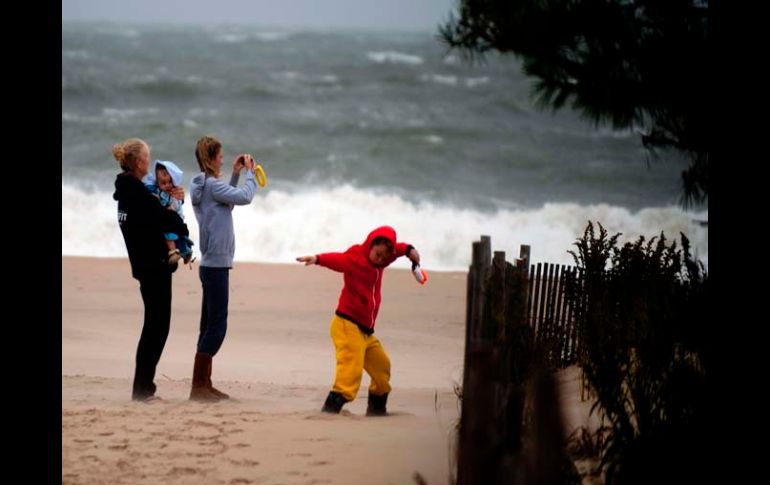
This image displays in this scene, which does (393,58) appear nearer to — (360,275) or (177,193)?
(177,193)

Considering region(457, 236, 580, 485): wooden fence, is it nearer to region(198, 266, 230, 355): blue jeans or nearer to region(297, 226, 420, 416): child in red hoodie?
region(297, 226, 420, 416): child in red hoodie

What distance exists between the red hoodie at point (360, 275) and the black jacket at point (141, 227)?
45.5 inches

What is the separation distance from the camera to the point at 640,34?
27.4 ft

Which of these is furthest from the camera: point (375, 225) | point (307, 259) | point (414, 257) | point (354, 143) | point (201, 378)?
point (354, 143)

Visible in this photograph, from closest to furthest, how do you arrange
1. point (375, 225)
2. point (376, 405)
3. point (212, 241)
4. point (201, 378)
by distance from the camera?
point (376, 405), point (212, 241), point (201, 378), point (375, 225)


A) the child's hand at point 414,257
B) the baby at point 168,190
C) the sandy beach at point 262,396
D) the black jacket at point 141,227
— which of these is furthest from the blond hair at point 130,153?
the child's hand at point 414,257

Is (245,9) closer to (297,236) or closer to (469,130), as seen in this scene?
(469,130)

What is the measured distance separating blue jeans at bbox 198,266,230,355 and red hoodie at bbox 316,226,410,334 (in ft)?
2.85

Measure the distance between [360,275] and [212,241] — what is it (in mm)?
1149

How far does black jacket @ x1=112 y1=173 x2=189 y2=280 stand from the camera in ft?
27.9

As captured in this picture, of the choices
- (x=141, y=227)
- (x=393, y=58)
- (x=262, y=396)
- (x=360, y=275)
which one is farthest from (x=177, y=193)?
(x=393, y=58)

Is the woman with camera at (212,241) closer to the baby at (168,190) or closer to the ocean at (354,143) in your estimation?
the baby at (168,190)

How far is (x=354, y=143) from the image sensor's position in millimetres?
36344

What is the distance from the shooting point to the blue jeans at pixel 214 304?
865 cm
